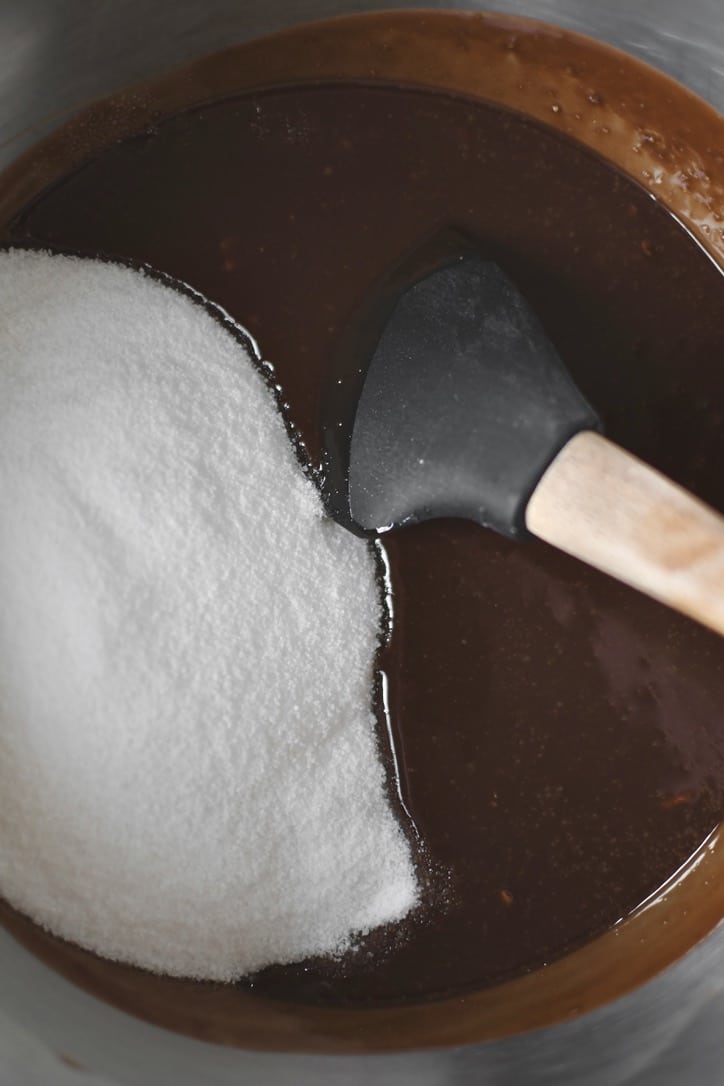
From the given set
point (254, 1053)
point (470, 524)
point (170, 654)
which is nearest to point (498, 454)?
point (470, 524)

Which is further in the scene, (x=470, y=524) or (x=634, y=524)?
(x=470, y=524)

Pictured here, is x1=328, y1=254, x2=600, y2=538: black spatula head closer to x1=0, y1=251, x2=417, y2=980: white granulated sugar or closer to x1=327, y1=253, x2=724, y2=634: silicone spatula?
x1=327, y1=253, x2=724, y2=634: silicone spatula

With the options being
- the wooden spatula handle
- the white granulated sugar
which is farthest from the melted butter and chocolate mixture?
the wooden spatula handle

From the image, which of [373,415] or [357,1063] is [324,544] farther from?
[357,1063]

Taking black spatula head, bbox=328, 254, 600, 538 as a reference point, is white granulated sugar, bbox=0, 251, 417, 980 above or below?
below

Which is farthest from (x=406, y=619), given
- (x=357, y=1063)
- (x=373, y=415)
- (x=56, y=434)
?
(x=357, y=1063)

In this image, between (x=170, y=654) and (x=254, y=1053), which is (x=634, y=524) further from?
(x=254, y=1053)
